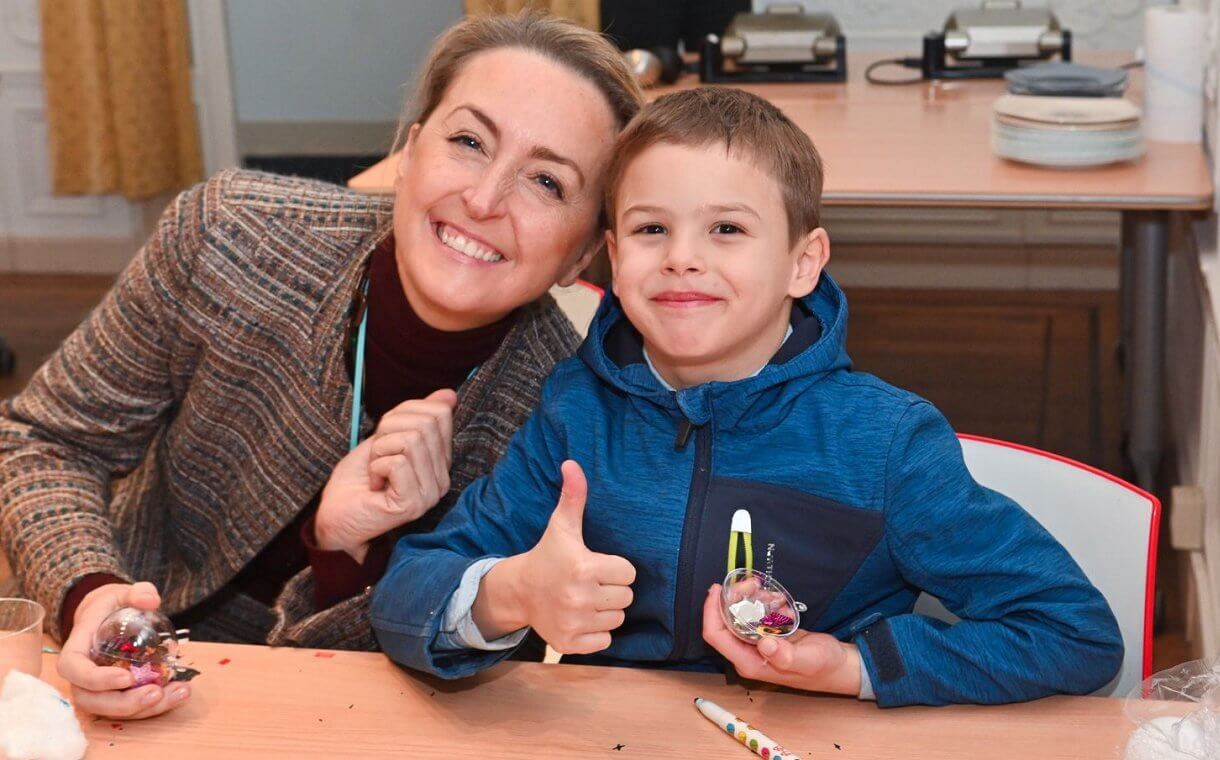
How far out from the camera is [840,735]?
3.80 ft

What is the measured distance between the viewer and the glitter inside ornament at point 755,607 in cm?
119

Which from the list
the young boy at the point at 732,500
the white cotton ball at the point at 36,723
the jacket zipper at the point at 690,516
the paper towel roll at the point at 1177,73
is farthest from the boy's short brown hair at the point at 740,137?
the paper towel roll at the point at 1177,73

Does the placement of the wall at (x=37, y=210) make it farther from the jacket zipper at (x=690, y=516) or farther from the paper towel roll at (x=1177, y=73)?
the jacket zipper at (x=690, y=516)

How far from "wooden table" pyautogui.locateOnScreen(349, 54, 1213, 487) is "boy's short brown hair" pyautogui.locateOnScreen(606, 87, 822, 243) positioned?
107cm

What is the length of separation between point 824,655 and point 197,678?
533 mm

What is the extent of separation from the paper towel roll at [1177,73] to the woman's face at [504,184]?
66.9 inches

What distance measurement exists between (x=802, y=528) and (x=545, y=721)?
0.30 metres

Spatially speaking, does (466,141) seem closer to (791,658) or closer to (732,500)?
(732,500)

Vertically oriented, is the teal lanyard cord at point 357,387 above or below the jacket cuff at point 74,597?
above

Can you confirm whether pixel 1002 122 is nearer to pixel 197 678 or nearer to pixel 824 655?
pixel 824 655

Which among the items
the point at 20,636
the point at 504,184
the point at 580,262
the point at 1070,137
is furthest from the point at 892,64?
the point at 20,636

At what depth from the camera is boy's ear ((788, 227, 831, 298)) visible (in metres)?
1.41

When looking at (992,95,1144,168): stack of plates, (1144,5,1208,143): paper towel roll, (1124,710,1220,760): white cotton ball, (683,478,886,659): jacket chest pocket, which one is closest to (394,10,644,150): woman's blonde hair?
(683,478,886,659): jacket chest pocket

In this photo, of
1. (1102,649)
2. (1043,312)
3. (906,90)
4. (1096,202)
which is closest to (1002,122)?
(1096,202)
